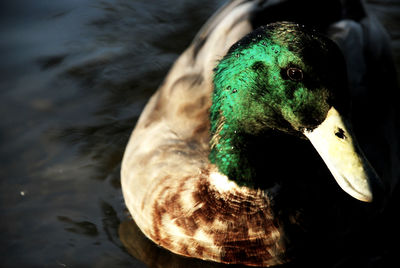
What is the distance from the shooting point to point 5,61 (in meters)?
5.38

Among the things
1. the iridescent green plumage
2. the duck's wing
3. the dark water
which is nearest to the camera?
the iridescent green plumage

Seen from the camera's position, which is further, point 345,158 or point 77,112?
point 77,112

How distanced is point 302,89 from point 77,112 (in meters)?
2.44

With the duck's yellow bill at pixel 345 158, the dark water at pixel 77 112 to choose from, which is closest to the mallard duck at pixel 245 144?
the duck's yellow bill at pixel 345 158

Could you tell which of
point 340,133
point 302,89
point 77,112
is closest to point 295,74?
point 302,89

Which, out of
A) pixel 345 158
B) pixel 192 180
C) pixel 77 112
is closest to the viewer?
pixel 345 158

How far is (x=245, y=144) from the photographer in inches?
132

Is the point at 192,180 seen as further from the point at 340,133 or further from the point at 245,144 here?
the point at 340,133

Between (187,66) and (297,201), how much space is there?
46.8 inches

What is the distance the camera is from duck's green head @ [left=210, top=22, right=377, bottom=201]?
289 cm

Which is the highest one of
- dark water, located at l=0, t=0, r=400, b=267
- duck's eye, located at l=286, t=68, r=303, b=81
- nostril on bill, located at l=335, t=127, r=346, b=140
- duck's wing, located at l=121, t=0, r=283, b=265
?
duck's eye, located at l=286, t=68, r=303, b=81

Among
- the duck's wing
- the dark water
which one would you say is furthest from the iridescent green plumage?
the dark water

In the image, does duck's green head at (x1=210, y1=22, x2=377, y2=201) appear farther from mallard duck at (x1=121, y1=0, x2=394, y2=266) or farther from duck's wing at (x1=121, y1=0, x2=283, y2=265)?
duck's wing at (x1=121, y1=0, x2=283, y2=265)

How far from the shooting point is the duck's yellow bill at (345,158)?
291cm
